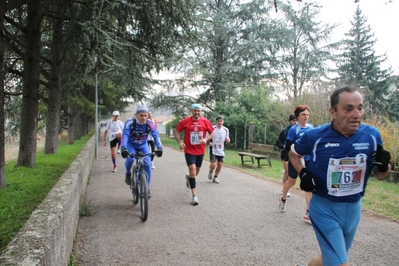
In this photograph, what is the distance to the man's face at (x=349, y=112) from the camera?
108 inches

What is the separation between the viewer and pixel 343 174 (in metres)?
2.83

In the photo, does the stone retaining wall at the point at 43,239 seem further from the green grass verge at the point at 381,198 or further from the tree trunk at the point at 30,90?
the tree trunk at the point at 30,90

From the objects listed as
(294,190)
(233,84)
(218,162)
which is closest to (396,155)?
(294,190)

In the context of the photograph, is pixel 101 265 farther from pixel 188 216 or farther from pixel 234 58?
pixel 234 58

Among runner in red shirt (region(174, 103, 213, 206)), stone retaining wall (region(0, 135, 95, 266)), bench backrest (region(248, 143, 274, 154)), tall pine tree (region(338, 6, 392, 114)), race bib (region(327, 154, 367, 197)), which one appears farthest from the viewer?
tall pine tree (region(338, 6, 392, 114))

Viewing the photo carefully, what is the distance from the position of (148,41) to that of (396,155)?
8780 mm

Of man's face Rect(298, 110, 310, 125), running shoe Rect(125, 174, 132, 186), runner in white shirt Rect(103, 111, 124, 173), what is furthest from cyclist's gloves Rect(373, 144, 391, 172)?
runner in white shirt Rect(103, 111, 124, 173)

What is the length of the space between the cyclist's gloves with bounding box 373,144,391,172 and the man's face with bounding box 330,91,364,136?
0.85ft

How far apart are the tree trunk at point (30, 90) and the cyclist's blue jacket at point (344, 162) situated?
29.0 ft

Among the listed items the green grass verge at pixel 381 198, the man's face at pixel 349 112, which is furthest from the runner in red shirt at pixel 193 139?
the man's face at pixel 349 112

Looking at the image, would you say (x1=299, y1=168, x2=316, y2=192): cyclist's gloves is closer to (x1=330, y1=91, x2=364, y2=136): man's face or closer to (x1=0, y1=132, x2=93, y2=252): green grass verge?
(x1=330, y1=91, x2=364, y2=136): man's face

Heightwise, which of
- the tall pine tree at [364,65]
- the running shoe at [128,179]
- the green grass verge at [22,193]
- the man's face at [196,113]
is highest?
the tall pine tree at [364,65]

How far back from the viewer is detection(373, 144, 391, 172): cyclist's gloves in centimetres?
271

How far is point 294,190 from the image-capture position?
29.1ft
